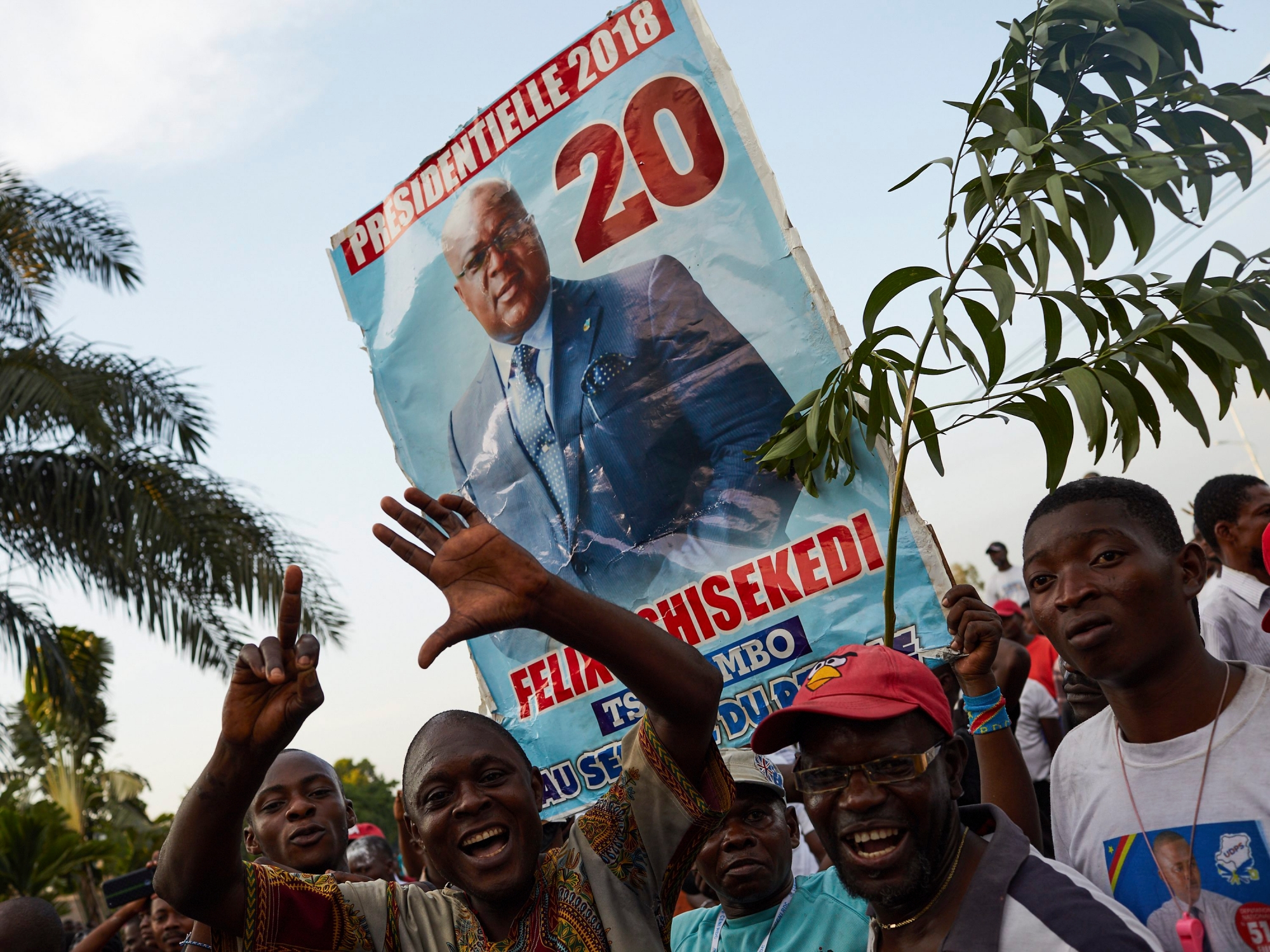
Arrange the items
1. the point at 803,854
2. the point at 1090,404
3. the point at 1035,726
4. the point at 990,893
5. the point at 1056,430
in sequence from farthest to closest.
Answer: the point at 1035,726 < the point at 803,854 < the point at 1056,430 < the point at 1090,404 < the point at 990,893

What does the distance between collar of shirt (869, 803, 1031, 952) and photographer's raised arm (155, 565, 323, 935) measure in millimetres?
1224

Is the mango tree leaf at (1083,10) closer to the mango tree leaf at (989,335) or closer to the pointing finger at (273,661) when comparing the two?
the mango tree leaf at (989,335)

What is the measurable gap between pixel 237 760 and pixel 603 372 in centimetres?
208

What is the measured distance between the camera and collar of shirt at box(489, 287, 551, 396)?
4082 millimetres

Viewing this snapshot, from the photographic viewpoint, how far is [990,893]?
197 cm

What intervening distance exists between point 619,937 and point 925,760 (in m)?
0.67

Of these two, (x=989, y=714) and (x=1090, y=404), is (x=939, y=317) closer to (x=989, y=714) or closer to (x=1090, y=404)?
(x=1090, y=404)

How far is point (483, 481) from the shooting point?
4238 mm

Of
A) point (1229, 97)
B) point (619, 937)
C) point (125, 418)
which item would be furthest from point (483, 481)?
point (125, 418)

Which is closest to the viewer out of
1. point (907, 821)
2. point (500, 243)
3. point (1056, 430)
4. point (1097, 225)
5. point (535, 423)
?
point (907, 821)

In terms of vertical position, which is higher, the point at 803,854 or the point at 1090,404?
the point at 1090,404

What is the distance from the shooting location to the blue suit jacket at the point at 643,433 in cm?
369

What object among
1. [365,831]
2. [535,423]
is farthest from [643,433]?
[365,831]

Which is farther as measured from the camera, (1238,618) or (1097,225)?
(1238,618)
